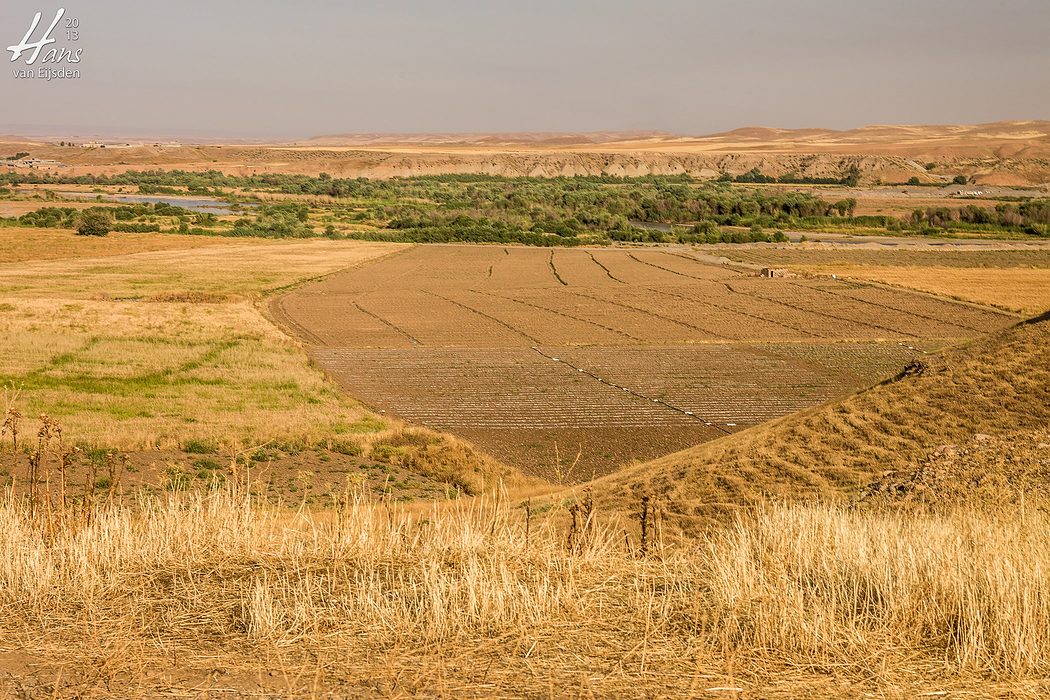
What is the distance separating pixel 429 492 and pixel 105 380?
13133 mm

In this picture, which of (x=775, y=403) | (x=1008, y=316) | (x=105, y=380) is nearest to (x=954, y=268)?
(x=1008, y=316)

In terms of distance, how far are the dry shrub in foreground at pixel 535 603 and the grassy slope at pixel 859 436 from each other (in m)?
4.89

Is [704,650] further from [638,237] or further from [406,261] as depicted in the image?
[638,237]

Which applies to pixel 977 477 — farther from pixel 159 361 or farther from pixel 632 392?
pixel 159 361

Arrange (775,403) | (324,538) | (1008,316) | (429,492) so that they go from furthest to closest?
(1008,316)
(775,403)
(429,492)
(324,538)

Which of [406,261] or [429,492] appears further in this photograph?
[406,261]

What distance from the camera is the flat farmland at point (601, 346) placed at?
2256 cm

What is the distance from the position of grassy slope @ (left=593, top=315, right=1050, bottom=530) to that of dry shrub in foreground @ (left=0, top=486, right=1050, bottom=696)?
4888 mm

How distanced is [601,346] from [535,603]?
28.3 m

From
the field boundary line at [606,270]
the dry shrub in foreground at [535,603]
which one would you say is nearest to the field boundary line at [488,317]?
the field boundary line at [606,270]

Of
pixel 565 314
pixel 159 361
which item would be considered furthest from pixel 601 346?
pixel 159 361

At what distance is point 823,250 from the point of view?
2837 inches

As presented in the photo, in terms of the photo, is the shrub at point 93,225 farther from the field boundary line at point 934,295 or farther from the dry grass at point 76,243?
the field boundary line at point 934,295

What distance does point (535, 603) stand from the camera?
5.60 metres
